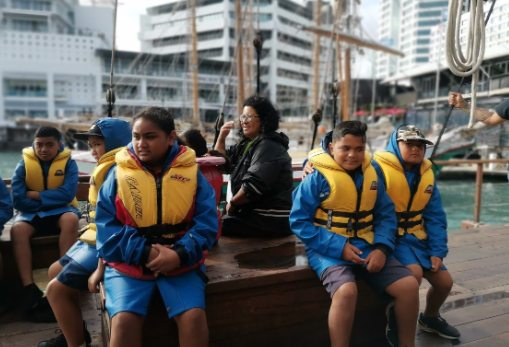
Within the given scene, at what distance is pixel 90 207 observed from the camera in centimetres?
212

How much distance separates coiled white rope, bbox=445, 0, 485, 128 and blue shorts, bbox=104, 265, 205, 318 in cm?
217

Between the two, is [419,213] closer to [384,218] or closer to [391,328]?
[384,218]

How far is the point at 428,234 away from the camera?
7.63 feet

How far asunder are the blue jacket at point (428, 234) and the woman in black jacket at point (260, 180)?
663 mm

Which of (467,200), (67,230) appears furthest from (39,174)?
(467,200)

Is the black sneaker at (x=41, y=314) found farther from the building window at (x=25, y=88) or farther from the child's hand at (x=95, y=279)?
the building window at (x=25, y=88)

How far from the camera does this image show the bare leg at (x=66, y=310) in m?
1.96

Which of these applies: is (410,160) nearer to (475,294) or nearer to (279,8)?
(475,294)

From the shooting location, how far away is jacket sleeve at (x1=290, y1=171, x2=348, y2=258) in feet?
6.67

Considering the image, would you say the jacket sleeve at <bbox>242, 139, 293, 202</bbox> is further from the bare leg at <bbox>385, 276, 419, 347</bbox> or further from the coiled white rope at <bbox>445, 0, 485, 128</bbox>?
the coiled white rope at <bbox>445, 0, 485, 128</bbox>

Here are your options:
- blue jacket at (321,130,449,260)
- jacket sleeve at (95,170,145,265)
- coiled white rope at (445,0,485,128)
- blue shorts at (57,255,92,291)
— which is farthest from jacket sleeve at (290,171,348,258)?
coiled white rope at (445,0,485,128)

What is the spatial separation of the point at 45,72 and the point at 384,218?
154 feet

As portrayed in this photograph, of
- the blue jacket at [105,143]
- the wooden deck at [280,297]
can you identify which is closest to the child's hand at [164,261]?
the wooden deck at [280,297]

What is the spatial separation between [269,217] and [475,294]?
171 centimetres
